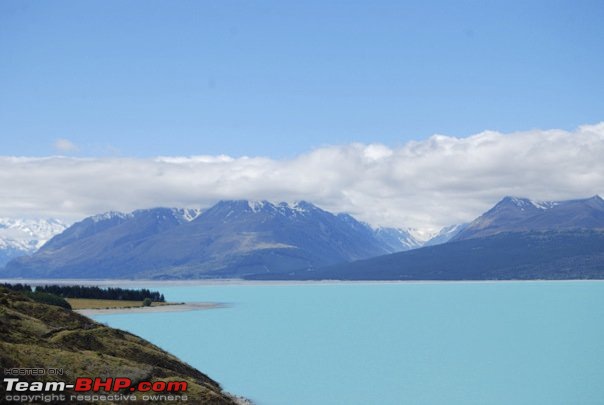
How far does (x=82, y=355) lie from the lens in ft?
163

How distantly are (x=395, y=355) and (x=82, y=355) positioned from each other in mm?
53211

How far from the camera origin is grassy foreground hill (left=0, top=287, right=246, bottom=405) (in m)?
45.2

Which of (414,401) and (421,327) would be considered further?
(421,327)

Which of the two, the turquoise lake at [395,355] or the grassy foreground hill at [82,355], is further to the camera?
the turquoise lake at [395,355]

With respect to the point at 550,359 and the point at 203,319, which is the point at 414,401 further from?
the point at 203,319

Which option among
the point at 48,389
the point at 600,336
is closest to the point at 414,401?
the point at 48,389

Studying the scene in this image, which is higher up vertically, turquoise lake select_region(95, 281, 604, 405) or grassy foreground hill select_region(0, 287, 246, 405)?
grassy foreground hill select_region(0, 287, 246, 405)

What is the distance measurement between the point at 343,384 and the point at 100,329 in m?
25.2

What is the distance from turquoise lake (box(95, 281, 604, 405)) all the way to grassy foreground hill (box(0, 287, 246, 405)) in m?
11.4

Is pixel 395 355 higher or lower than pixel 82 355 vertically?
lower

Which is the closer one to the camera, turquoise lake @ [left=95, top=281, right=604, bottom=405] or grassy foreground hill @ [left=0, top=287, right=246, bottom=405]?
grassy foreground hill @ [left=0, top=287, right=246, bottom=405]

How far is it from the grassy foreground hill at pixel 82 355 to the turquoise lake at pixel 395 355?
37.4 ft

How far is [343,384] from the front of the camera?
72.6m

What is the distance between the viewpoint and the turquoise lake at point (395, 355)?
6825 cm
